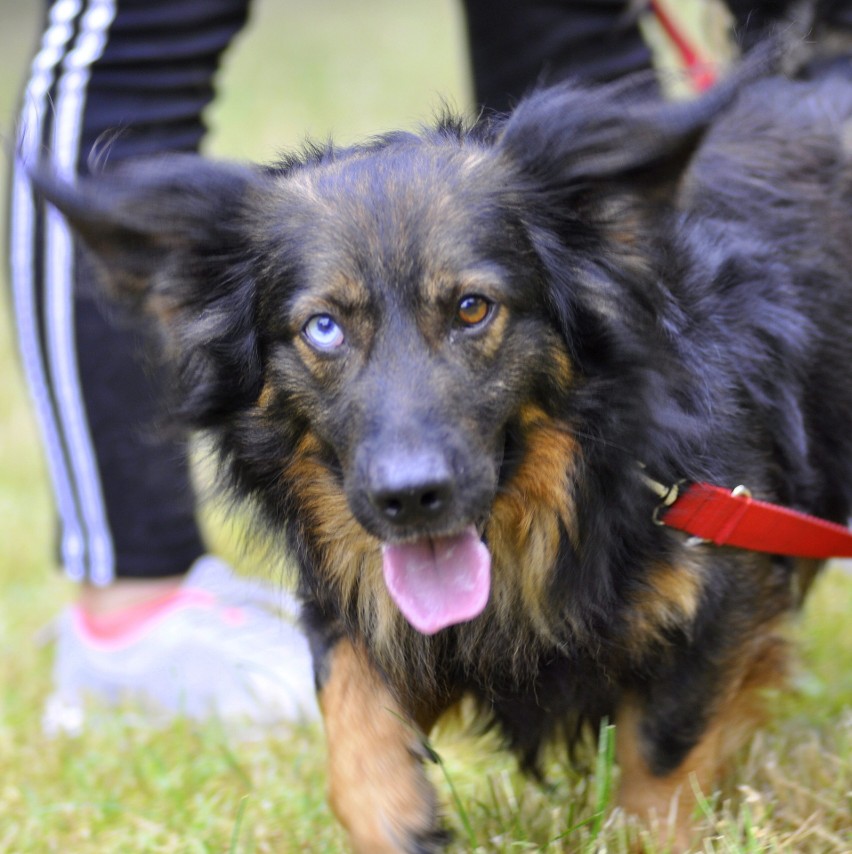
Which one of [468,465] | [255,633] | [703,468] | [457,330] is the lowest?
[255,633]

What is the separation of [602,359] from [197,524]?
1.61 m

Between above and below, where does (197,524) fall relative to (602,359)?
below

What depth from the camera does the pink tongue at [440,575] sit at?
228cm

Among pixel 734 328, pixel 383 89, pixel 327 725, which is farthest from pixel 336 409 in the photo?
Result: pixel 383 89

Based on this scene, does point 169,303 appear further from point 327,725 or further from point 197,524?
point 197,524

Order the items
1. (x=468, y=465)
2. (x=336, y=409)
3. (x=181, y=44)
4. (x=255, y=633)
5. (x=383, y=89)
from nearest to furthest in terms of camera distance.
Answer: (x=468, y=465)
(x=336, y=409)
(x=181, y=44)
(x=255, y=633)
(x=383, y=89)

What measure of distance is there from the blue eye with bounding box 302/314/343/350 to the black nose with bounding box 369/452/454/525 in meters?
0.31

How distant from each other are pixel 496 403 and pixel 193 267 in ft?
2.22

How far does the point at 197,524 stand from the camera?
11.9 feet

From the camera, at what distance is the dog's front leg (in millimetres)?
2297

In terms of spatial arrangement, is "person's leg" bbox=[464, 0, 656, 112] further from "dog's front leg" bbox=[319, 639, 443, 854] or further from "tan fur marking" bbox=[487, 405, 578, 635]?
"dog's front leg" bbox=[319, 639, 443, 854]

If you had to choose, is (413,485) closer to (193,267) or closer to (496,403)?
(496,403)

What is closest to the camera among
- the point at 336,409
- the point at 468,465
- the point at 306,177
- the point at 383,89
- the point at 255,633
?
the point at 468,465

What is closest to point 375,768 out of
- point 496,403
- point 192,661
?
point 496,403
